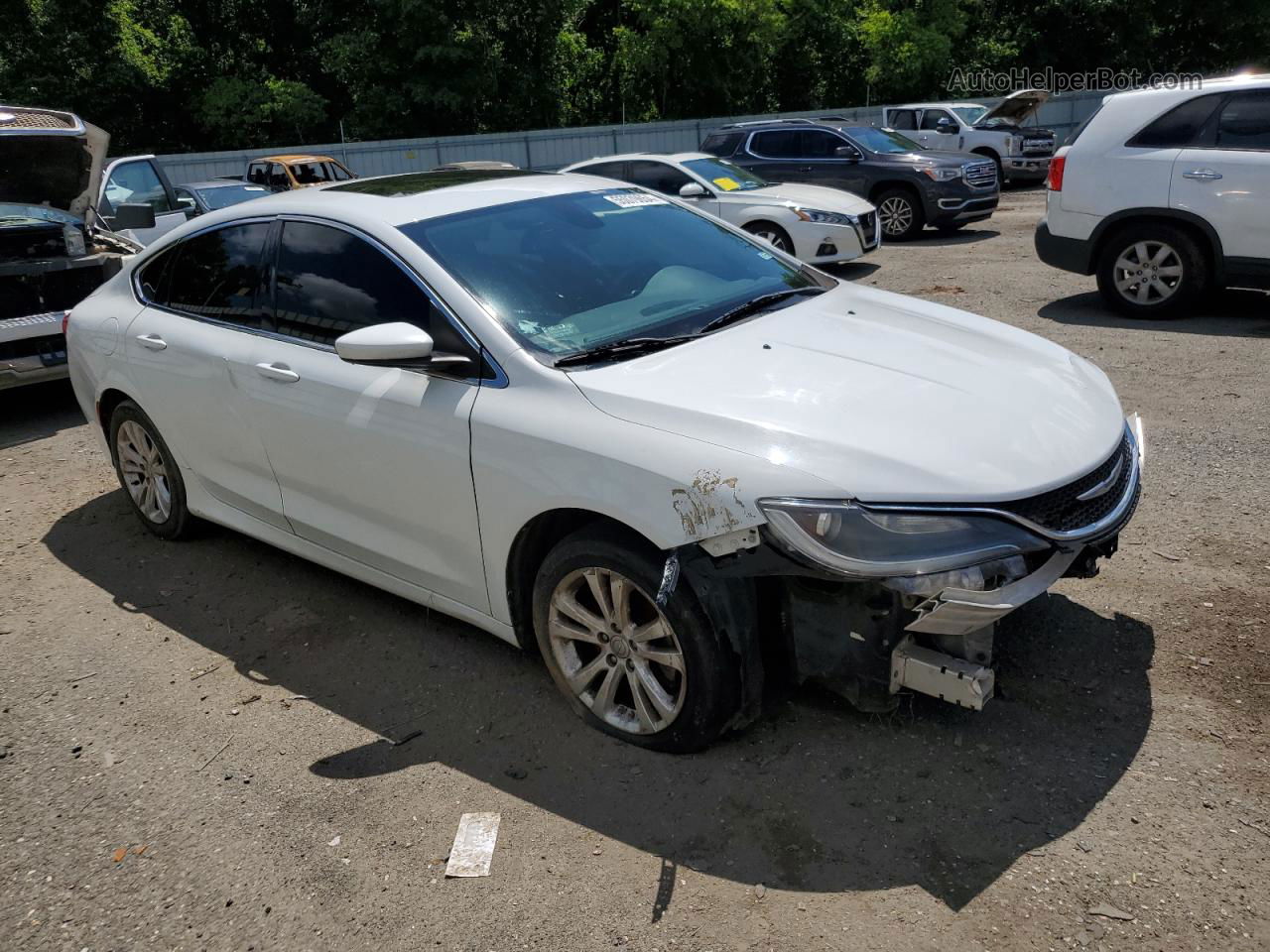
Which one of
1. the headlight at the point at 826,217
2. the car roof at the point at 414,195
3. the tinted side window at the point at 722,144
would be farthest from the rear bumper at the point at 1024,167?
the car roof at the point at 414,195

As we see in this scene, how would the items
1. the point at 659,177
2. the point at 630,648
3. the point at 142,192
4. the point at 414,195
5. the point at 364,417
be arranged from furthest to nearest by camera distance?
the point at 659,177 → the point at 142,192 → the point at 414,195 → the point at 364,417 → the point at 630,648

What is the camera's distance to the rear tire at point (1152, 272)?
8258mm

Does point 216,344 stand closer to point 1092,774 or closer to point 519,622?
point 519,622

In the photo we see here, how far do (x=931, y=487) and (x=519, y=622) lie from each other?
1.52 metres

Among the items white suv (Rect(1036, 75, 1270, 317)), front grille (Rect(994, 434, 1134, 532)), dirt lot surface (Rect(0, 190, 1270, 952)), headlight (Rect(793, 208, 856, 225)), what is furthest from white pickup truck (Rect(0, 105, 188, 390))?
white suv (Rect(1036, 75, 1270, 317))

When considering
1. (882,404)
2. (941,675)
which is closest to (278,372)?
(882,404)

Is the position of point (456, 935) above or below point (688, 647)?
below

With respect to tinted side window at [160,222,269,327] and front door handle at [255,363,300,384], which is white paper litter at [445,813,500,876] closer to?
front door handle at [255,363,300,384]

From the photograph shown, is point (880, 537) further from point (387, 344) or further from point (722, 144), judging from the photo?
point (722, 144)

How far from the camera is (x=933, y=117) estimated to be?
2116cm

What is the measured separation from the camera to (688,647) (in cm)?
310

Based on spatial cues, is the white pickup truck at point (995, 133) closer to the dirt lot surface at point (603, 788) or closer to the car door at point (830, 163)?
the car door at point (830, 163)

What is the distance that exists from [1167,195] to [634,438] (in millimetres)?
6799

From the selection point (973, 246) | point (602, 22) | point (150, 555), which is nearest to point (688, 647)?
point (150, 555)
